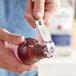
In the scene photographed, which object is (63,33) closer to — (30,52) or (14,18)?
(14,18)

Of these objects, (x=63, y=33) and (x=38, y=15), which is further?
(x=63, y=33)

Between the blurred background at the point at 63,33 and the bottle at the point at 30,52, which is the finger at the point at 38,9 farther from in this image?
the blurred background at the point at 63,33

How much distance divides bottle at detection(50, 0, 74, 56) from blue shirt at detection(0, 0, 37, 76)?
18.9 inches

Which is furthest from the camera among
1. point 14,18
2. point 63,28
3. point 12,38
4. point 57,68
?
point 63,28

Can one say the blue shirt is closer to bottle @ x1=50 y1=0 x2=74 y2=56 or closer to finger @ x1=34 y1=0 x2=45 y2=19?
finger @ x1=34 y1=0 x2=45 y2=19

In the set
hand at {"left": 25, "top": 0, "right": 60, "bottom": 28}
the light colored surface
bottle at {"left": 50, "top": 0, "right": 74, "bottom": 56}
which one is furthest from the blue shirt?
bottle at {"left": 50, "top": 0, "right": 74, "bottom": 56}

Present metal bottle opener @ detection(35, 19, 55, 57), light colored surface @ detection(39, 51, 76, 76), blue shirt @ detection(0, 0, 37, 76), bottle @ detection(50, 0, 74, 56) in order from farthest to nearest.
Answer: bottle @ detection(50, 0, 74, 56) < light colored surface @ detection(39, 51, 76, 76) < blue shirt @ detection(0, 0, 37, 76) < metal bottle opener @ detection(35, 19, 55, 57)

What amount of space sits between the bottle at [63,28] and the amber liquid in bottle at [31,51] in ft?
1.99

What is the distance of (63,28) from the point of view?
1.02 m

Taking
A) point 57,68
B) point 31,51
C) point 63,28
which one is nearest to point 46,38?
point 31,51

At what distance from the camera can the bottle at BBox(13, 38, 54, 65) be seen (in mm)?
378

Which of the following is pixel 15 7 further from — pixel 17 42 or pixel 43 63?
pixel 43 63

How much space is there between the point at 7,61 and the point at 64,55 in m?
0.64

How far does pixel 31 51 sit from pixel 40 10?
88 mm
